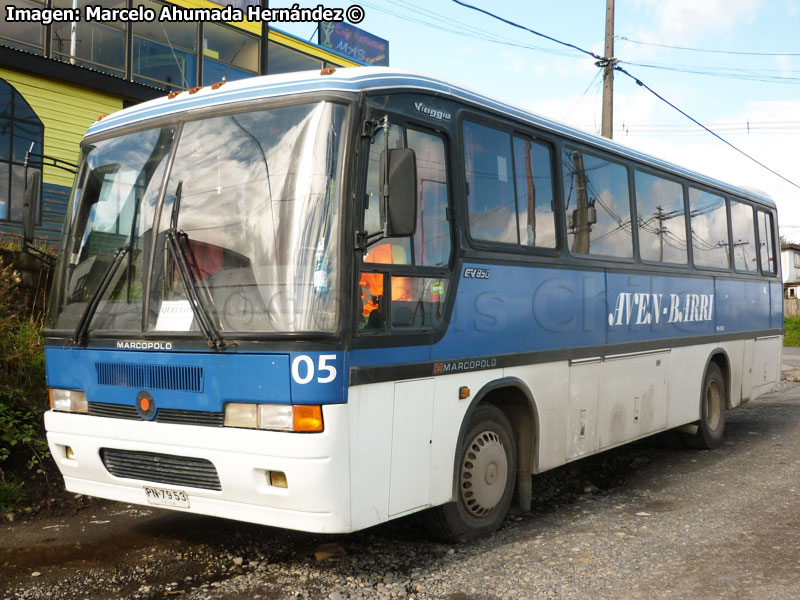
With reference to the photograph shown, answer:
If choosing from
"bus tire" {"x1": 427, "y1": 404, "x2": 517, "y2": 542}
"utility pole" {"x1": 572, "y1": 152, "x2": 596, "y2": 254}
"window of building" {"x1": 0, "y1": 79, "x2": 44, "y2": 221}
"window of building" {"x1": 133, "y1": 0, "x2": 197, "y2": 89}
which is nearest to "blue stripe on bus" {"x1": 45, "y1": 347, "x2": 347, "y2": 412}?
"bus tire" {"x1": 427, "y1": 404, "x2": 517, "y2": 542}

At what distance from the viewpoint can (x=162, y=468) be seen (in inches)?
202

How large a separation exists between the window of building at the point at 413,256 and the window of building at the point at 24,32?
1335 centimetres

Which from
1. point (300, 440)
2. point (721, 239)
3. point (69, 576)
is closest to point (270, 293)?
point (300, 440)

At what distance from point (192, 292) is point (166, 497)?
1.33 m

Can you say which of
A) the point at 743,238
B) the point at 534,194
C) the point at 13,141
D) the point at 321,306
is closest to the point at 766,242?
the point at 743,238

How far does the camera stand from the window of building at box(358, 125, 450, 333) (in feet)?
16.1

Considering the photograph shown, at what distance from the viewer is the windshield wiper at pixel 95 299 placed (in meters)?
5.35

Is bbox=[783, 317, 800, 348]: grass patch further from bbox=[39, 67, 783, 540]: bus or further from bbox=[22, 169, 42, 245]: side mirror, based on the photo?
bbox=[22, 169, 42, 245]: side mirror

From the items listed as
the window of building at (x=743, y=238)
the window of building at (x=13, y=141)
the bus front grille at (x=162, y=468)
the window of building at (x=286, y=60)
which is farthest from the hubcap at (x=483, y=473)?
the window of building at (x=286, y=60)

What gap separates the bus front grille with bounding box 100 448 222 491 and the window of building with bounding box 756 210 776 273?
967 centimetres

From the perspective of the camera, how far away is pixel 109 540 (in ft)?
19.9

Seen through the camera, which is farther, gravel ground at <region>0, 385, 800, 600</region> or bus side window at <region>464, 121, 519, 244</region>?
bus side window at <region>464, 121, 519, 244</region>

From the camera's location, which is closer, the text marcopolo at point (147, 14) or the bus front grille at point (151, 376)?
the bus front grille at point (151, 376)

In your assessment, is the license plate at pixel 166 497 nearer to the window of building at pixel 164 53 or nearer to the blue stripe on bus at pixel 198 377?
the blue stripe on bus at pixel 198 377
